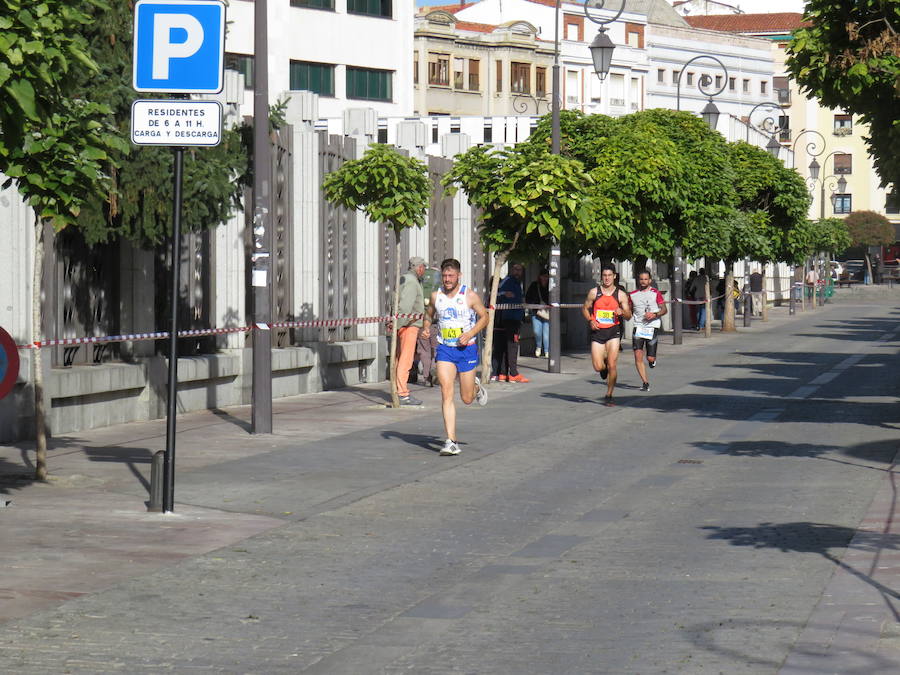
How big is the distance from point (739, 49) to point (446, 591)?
12118 cm

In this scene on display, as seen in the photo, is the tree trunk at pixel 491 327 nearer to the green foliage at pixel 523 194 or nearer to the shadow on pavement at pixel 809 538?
the green foliage at pixel 523 194

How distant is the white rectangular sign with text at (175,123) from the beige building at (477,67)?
7700 cm

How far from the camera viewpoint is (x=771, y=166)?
50.5 metres

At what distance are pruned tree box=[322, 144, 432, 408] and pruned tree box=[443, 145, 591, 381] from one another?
2853 mm

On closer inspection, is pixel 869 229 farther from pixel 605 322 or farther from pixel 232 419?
pixel 232 419

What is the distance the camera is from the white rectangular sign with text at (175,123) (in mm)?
11328

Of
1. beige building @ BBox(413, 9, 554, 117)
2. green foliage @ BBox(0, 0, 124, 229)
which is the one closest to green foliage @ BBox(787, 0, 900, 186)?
green foliage @ BBox(0, 0, 124, 229)

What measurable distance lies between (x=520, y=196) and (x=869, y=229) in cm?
10471

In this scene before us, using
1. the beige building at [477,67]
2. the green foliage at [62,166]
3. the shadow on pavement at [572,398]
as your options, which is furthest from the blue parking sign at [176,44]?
the beige building at [477,67]

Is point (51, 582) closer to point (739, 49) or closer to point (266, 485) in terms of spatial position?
point (266, 485)

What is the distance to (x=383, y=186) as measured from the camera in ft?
66.8

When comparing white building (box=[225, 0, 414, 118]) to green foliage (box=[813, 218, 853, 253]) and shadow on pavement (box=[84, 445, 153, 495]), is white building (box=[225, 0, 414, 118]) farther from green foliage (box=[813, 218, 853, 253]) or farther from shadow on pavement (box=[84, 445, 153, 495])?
shadow on pavement (box=[84, 445, 153, 495])

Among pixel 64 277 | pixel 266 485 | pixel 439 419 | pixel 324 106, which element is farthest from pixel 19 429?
pixel 324 106

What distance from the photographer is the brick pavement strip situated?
727 cm
